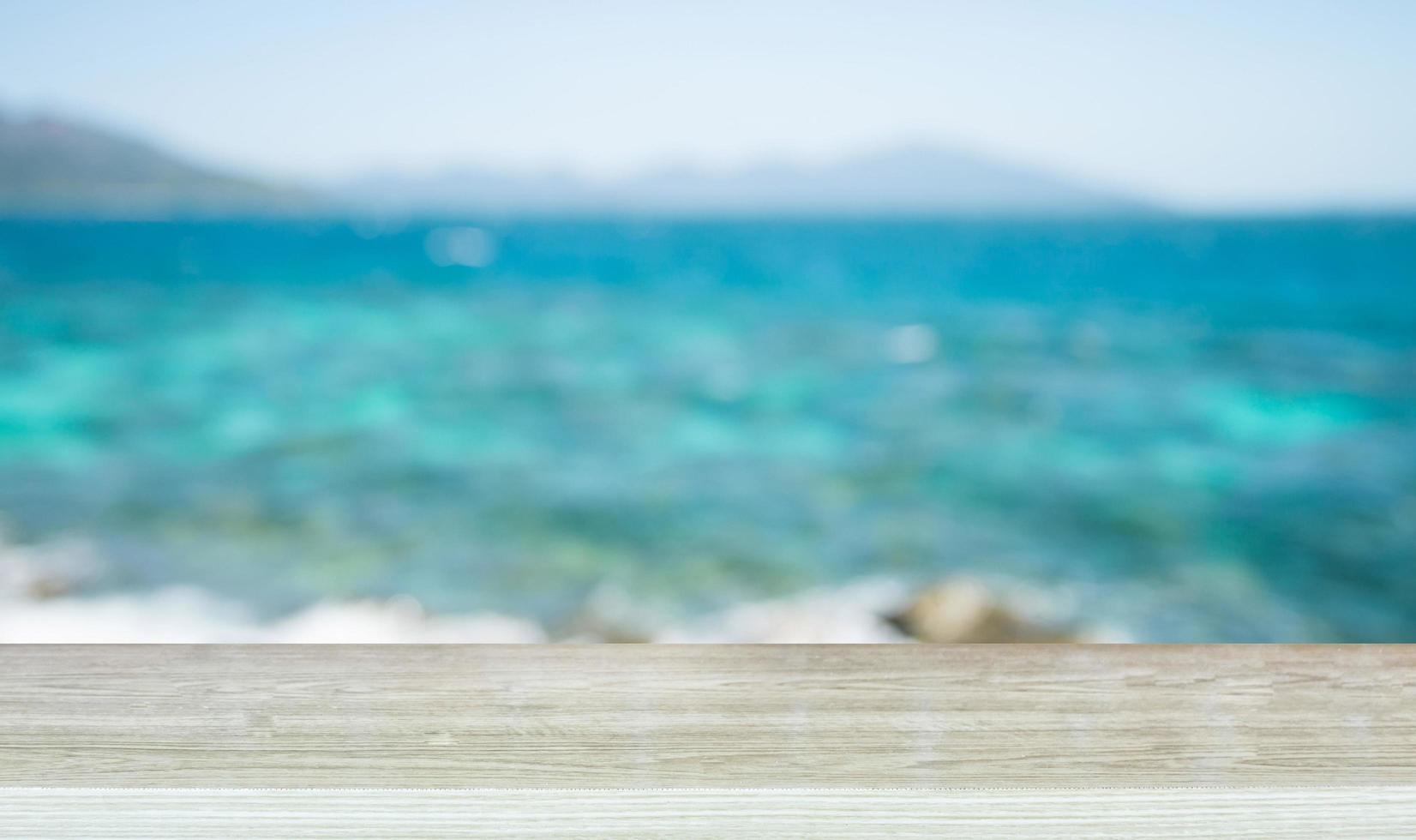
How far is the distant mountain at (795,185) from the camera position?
1239 centimetres

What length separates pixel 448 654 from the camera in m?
0.47

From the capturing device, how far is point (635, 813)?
1.55 ft

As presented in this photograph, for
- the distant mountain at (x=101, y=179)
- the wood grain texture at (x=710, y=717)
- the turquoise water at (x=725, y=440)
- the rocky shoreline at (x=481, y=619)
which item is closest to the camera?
the wood grain texture at (x=710, y=717)

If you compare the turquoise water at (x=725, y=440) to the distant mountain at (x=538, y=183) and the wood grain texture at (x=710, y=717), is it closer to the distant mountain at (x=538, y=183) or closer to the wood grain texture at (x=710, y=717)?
the distant mountain at (x=538, y=183)

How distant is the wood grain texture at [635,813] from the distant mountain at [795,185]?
11.5 metres

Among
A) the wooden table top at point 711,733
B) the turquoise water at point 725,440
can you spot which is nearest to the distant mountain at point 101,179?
the turquoise water at point 725,440

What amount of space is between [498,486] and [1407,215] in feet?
77.1

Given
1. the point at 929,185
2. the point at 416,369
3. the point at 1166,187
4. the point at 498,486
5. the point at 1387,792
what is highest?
the point at 929,185

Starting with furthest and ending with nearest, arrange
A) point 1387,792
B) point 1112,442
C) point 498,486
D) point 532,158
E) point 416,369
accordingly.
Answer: point 532,158 < point 416,369 < point 1112,442 < point 498,486 < point 1387,792

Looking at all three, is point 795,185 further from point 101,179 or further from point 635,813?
point 635,813

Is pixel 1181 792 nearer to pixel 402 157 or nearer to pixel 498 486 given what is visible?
pixel 498 486

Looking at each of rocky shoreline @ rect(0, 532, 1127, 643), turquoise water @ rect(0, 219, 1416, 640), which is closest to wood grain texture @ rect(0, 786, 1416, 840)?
rocky shoreline @ rect(0, 532, 1127, 643)

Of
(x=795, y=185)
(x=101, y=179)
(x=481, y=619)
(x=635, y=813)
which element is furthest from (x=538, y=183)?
(x=635, y=813)

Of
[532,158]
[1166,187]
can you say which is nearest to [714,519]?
[1166,187]
